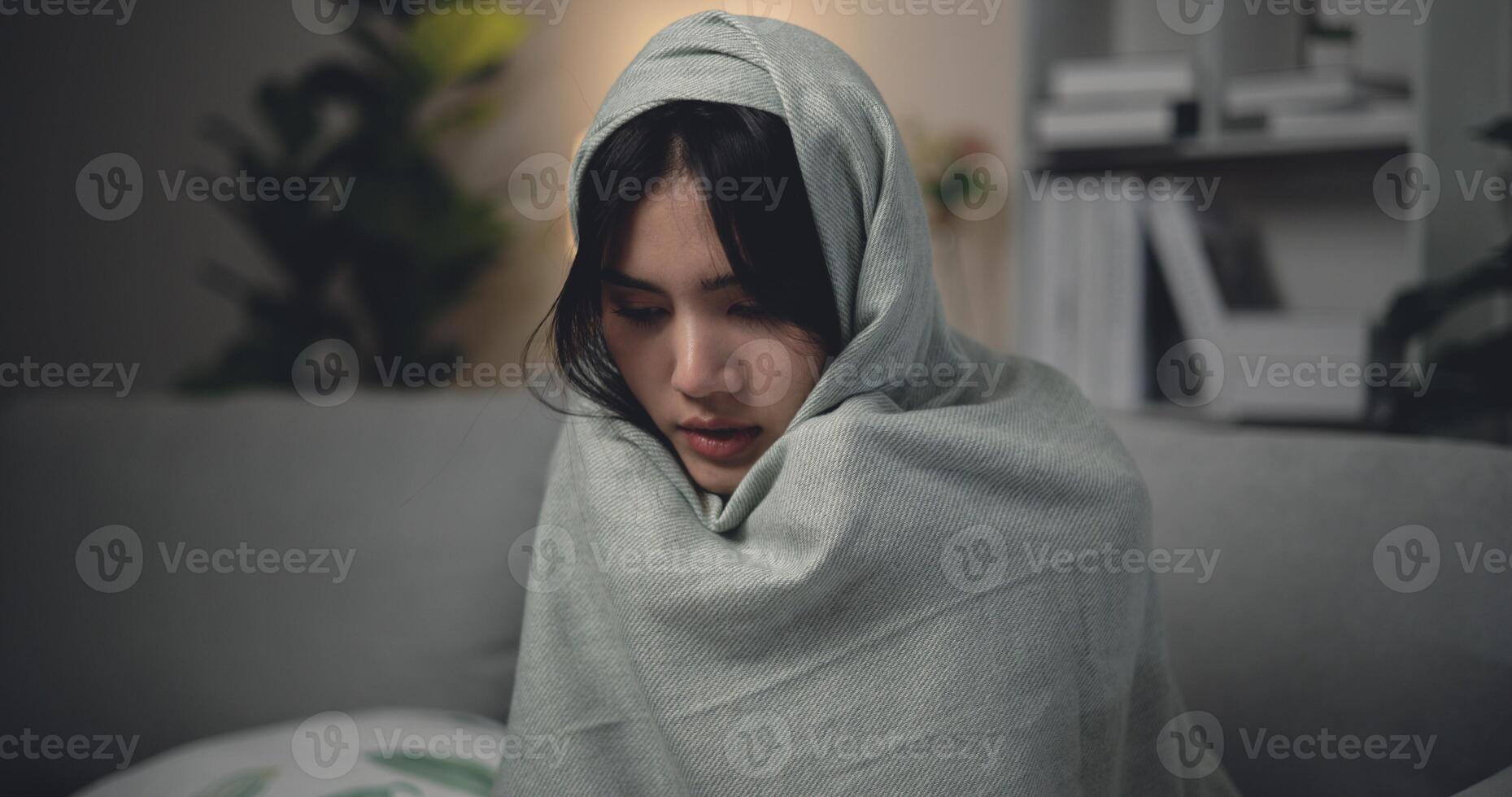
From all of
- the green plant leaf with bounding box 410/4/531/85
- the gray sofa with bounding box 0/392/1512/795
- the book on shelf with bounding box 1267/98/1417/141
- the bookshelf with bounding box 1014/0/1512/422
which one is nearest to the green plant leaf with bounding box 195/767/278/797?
the gray sofa with bounding box 0/392/1512/795

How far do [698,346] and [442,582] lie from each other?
1.81ft

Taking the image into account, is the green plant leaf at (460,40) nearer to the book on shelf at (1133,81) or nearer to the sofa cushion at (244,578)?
the book on shelf at (1133,81)

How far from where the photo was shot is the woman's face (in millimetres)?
773

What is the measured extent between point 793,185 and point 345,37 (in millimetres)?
2448

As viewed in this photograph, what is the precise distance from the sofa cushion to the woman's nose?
0.51 metres

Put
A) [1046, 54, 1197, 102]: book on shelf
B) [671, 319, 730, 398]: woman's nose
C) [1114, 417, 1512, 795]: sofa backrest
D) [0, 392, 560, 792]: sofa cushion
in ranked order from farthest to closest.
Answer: [1046, 54, 1197, 102]: book on shelf
[0, 392, 560, 792]: sofa cushion
[1114, 417, 1512, 795]: sofa backrest
[671, 319, 730, 398]: woman's nose

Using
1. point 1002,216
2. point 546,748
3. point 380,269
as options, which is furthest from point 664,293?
point 380,269

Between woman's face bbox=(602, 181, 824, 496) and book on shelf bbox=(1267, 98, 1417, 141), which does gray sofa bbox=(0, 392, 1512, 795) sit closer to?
woman's face bbox=(602, 181, 824, 496)

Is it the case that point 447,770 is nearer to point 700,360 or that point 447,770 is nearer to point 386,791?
point 386,791

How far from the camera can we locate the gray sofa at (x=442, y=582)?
0.95m

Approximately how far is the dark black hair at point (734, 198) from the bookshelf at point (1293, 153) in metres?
1.22

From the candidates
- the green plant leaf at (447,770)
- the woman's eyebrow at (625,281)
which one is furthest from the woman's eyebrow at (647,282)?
the green plant leaf at (447,770)

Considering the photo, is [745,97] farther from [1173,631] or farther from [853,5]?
[853,5]

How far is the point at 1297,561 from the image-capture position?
101 cm
